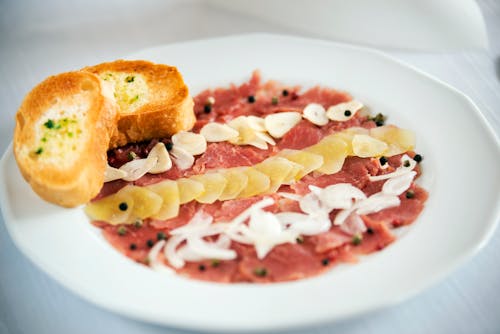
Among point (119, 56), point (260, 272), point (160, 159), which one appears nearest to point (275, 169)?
point (160, 159)

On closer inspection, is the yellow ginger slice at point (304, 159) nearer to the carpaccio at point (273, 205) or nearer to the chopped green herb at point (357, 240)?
the carpaccio at point (273, 205)

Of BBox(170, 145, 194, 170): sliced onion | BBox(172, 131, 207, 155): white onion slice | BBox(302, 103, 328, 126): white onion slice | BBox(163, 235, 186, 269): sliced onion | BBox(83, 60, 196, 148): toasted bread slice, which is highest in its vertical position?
BBox(83, 60, 196, 148): toasted bread slice

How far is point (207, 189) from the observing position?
470 centimetres

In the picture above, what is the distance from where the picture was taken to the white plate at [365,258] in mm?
3721

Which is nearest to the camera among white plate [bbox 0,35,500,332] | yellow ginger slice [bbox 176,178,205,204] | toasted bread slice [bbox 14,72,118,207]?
white plate [bbox 0,35,500,332]

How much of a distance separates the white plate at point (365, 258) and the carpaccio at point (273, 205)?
0.10m

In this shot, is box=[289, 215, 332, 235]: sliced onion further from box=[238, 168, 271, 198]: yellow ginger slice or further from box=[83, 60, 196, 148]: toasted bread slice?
box=[83, 60, 196, 148]: toasted bread slice

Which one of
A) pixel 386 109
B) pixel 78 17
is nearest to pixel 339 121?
pixel 386 109

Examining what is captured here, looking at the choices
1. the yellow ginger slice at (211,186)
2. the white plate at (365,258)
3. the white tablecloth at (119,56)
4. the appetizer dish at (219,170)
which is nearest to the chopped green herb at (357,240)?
the appetizer dish at (219,170)

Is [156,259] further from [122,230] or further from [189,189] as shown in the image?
[189,189]

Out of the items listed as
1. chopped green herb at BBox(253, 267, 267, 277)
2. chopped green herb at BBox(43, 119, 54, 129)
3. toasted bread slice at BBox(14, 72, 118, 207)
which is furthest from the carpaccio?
chopped green herb at BBox(43, 119, 54, 129)

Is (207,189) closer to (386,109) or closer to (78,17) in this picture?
(386,109)

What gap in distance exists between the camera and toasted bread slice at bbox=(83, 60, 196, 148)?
201 inches

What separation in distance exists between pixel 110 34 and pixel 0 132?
1.71 metres
